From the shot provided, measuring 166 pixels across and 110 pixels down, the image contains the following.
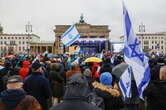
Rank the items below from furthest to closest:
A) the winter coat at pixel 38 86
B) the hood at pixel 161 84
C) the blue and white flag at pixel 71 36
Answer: the blue and white flag at pixel 71 36
the winter coat at pixel 38 86
the hood at pixel 161 84

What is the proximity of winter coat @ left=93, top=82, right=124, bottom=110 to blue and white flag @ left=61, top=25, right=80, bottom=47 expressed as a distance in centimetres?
1031

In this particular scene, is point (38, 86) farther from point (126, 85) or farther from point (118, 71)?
point (118, 71)

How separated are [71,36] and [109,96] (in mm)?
10621

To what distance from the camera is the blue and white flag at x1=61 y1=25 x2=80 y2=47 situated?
607 inches

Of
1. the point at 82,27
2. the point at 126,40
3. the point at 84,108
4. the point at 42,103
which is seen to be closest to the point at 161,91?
A: the point at 126,40

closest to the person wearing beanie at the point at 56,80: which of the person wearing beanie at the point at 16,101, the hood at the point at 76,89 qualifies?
the person wearing beanie at the point at 16,101

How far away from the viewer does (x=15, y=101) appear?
155 inches

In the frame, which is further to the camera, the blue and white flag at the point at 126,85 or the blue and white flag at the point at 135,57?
the blue and white flag at the point at 126,85

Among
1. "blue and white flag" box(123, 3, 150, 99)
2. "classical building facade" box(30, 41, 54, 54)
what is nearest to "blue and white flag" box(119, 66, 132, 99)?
"blue and white flag" box(123, 3, 150, 99)

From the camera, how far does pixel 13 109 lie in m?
3.93

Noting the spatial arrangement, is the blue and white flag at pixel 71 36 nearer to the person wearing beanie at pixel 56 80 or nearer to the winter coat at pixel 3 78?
the person wearing beanie at pixel 56 80

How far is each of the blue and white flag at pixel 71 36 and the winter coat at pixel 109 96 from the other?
10305mm

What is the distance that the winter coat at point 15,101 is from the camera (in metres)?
3.93

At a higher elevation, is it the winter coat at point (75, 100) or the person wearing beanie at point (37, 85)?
the winter coat at point (75, 100)
